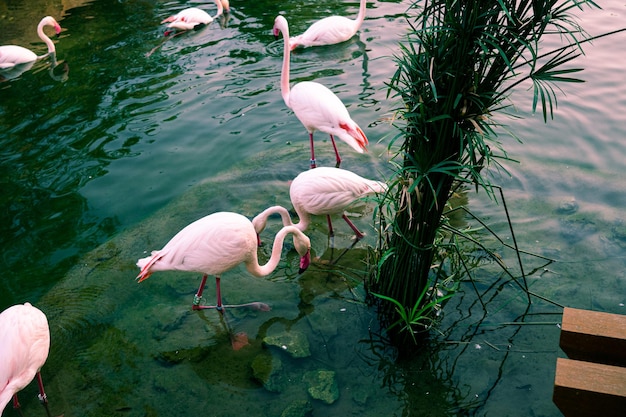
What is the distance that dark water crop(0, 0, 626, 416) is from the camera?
3.45 metres

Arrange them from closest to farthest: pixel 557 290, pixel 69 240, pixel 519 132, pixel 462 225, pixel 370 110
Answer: pixel 557 290 → pixel 462 225 → pixel 69 240 → pixel 519 132 → pixel 370 110

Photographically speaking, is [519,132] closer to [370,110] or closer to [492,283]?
[370,110]

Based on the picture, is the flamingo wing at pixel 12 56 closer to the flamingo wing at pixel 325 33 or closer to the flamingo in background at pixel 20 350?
Answer: the flamingo wing at pixel 325 33

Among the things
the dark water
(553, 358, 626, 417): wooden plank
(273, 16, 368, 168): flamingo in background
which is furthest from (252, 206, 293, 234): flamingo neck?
(553, 358, 626, 417): wooden plank

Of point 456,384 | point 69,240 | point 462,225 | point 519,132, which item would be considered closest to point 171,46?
point 69,240

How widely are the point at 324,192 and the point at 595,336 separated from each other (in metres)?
2.54

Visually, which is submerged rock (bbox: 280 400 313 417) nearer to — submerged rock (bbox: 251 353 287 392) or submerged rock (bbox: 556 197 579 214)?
submerged rock (bbox: 251 353 287 392)

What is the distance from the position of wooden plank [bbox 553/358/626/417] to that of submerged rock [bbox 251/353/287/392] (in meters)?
1.85

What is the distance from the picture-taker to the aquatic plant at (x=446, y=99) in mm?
2447

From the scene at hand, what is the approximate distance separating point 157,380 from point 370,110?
4134 mm

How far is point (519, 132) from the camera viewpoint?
609 cm

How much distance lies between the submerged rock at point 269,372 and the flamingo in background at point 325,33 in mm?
5564

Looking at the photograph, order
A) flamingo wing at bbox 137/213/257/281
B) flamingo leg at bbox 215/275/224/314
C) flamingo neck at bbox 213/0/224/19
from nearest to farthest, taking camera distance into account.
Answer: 1. flamingo wing at bbox 137/213/257/281
2. flamingo leg at bbox 215/275/224/314
3. flamingo neck at bbox 213/0/224/19

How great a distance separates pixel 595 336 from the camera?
2.10 meters
